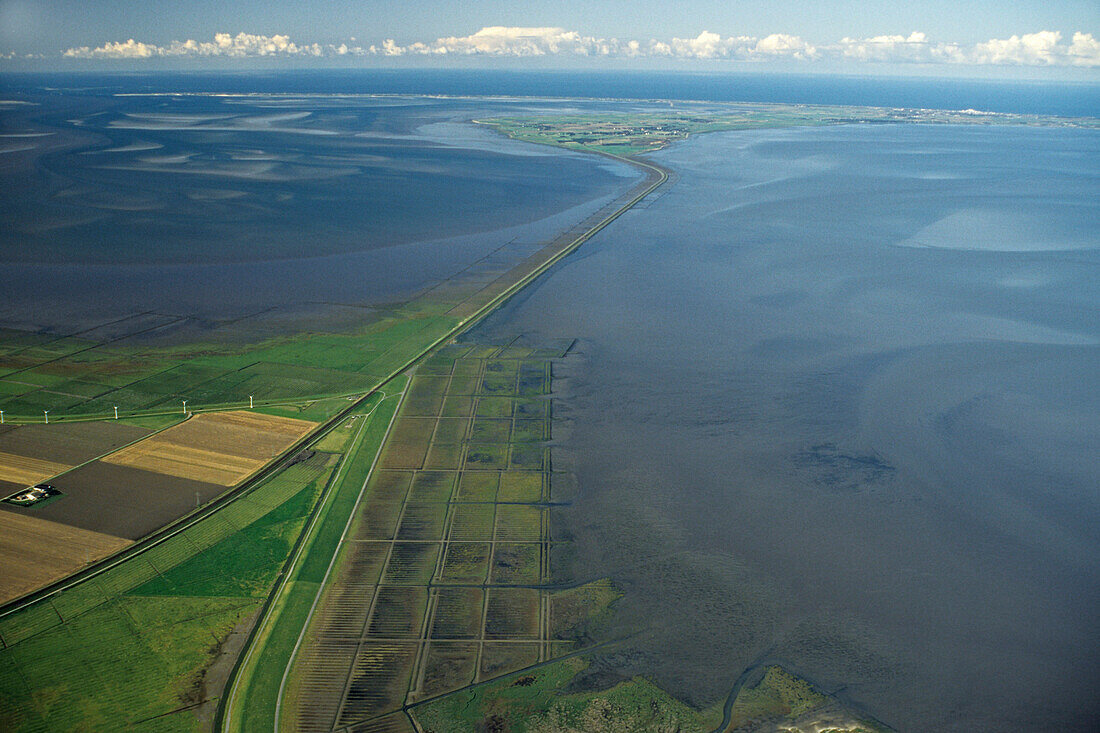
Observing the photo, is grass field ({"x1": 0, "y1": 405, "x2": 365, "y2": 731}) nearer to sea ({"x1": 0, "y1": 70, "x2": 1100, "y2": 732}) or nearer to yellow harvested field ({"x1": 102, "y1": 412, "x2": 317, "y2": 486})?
yellow harvested field ({"x1": 102, "y1": 412, "x2": 317, "y2": 486})

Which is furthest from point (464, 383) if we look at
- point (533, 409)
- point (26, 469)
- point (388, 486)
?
point (26, 469)

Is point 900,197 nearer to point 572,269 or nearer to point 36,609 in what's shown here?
point 572,269

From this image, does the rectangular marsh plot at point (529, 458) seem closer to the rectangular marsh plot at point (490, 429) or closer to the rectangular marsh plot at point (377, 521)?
the rectangular marsh plot at point (490, 429)

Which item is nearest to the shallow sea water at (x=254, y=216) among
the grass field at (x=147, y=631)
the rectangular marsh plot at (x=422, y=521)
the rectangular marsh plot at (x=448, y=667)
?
the rectangular marsh plot at (x=422, y=521)

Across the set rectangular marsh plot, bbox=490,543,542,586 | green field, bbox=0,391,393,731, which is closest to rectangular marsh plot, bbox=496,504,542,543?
rectangular marsh plot, bbox=490,543,542,586

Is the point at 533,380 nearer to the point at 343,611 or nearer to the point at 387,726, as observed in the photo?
the point at 343,611

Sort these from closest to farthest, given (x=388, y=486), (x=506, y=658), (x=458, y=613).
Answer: (x=506, y=658) → (x=458, y=613) → (x=388, y=486)
